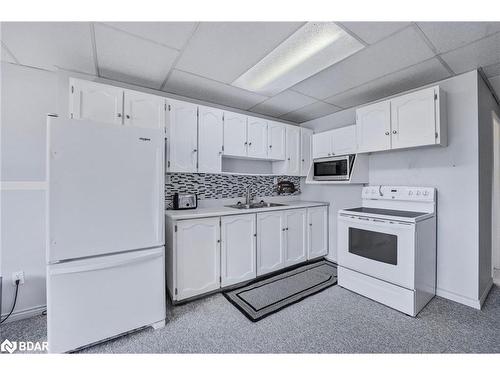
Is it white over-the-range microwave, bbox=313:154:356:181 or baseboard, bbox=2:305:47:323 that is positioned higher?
white over-the-range microwave, bbox=313:154:356:181

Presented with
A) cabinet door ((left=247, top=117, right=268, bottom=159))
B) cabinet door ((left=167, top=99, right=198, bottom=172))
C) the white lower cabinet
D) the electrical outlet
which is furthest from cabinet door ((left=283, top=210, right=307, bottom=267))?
the electrical outlet

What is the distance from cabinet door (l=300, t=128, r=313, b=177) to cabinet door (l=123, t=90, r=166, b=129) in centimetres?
209

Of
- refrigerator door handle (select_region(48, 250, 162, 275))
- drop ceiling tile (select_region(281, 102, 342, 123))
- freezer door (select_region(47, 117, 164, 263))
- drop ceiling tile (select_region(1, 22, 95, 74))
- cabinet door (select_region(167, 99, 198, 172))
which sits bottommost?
refrigerator door handle (select_region(48, 250, 162, 275))

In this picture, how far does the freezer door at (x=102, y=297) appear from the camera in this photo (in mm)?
1423

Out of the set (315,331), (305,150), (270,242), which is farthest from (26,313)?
(305,150)

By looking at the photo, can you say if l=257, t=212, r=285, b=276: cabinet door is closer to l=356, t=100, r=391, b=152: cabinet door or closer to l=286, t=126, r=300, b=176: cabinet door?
l=286, t=126, r=300, b=176: cabinet door

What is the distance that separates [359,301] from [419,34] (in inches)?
92.5

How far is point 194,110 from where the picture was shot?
8.04 ft

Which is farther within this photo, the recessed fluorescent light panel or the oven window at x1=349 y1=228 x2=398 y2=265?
the oven window at x1=349 y1=228 x2=398 y2=265

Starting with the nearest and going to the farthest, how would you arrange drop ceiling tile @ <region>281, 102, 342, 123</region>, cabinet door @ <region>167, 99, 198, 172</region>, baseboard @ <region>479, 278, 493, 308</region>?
baseboard @ <region>479, 278, 493, 308</region> < cabinet door @ <region>167, 99, 198, 172</region> < drop ceiling tile @ <region>281, 102, 342, 123</region>

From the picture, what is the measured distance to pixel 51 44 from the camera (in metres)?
1.64

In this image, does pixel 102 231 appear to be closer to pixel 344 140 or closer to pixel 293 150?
pixel 293 150

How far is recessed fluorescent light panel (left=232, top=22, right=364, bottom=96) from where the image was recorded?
1538 millimetres
